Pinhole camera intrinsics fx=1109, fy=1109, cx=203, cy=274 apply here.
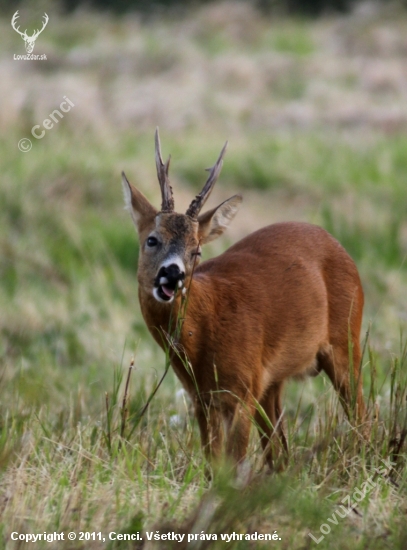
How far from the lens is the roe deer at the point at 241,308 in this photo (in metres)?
5.09

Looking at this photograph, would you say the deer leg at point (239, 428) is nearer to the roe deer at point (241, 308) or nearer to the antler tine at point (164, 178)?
the roe deer at point (241, 308)

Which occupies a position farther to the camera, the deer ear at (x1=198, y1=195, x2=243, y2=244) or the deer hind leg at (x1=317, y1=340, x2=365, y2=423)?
the deer hind leg at (x1=317, y1=340, x2=365, y2=423)

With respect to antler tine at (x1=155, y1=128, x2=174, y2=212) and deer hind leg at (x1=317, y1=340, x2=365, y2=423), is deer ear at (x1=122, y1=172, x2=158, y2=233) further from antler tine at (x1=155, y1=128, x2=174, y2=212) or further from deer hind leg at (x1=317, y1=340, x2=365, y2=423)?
deer hind leg at (x1=317, y1=340, x2=365, y2=423)

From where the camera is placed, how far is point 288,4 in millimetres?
29625

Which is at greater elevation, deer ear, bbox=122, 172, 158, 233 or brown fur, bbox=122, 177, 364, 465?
deer ear, bbox=122, 172, 158, 233

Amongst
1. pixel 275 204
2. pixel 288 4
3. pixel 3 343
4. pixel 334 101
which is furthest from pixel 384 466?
pixel 288 4

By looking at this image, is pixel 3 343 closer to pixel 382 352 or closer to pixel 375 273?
pixel 382 352

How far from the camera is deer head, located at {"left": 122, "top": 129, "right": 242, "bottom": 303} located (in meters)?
4.99

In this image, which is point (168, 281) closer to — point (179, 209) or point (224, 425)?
point (224, 425)

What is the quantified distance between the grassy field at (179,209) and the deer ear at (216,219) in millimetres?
891

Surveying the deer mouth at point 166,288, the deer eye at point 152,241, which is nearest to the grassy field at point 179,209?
the deer mouth at point 166,288

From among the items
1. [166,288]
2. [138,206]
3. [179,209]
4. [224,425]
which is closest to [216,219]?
[138,206]

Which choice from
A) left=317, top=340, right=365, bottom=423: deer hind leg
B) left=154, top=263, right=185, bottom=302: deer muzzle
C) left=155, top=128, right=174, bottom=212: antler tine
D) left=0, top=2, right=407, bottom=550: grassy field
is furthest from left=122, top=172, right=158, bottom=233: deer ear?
left=317, top=340, right=365, bottom=423: deer hind leg

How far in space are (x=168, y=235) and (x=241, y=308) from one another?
1.86 feet
